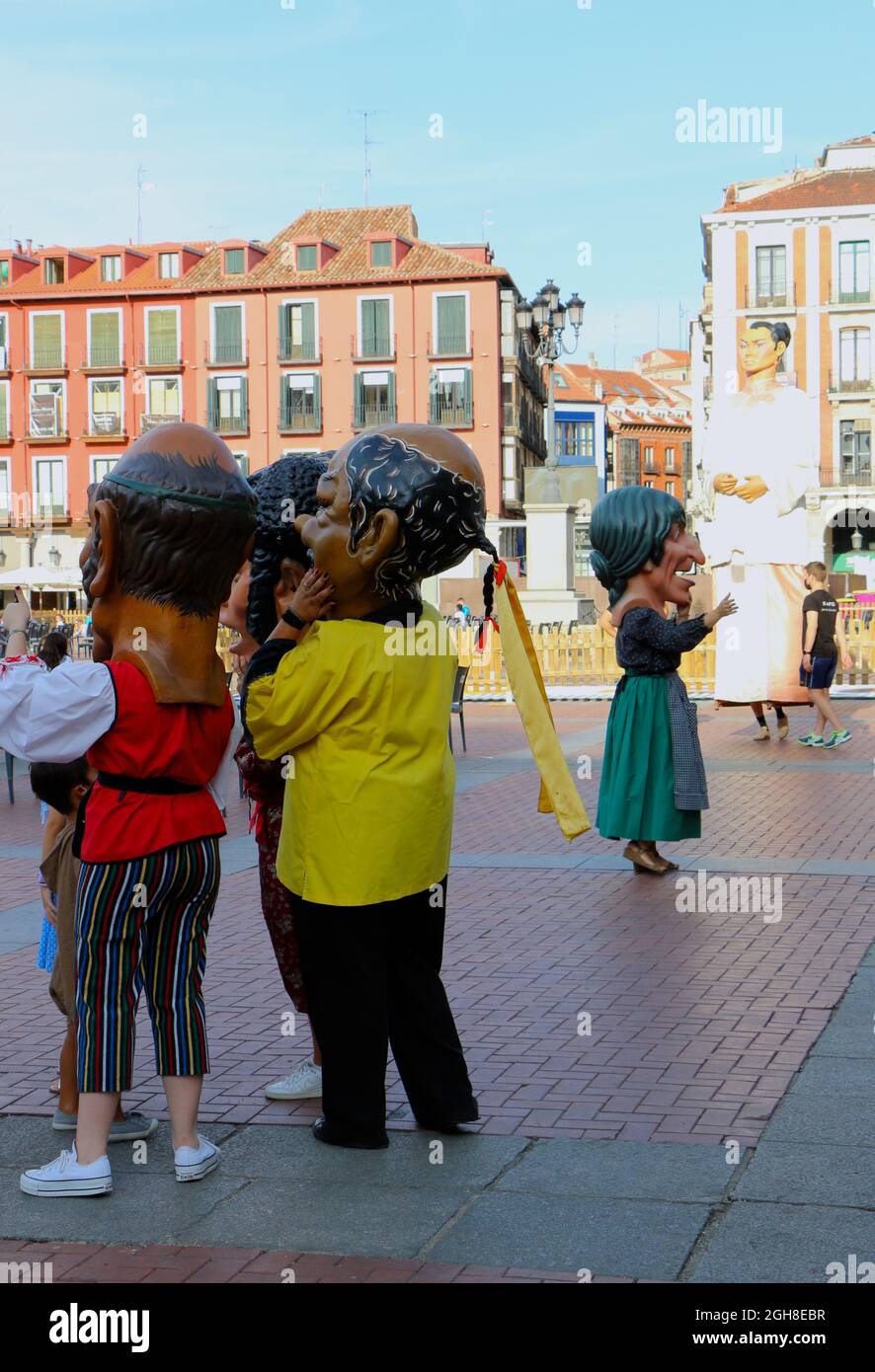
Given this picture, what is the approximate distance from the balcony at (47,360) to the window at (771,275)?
75.2 feet

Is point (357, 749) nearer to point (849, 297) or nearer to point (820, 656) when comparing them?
point (820, 656)

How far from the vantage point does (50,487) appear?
54125mm

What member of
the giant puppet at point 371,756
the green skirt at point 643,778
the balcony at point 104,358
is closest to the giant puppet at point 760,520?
the green skirt at point 643,778

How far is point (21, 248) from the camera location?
5831cm

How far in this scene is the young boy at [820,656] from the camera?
14.2 metres

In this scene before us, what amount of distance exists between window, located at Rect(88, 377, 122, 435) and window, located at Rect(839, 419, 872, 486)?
23.4 meters

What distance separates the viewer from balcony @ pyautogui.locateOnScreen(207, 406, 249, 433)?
5219 cm

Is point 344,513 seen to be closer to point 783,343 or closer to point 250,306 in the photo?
point 783,343

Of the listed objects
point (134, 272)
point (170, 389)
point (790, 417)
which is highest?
point (134, 272)

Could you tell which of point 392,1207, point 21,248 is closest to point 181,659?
point 392,1207

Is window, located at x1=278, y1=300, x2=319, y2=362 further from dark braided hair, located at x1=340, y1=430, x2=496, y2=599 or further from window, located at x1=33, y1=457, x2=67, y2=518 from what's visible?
dark braided hair, located at x1=340, y1=430, x2=496, y2=599

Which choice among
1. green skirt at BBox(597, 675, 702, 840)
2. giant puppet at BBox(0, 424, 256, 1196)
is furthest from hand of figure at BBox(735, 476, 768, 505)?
→ giant puppet at BBox(0, 424, 256, 1196)

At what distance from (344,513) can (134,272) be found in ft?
176

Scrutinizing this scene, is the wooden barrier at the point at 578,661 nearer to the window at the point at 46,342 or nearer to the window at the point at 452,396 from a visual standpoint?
the window at the point at 452,396
